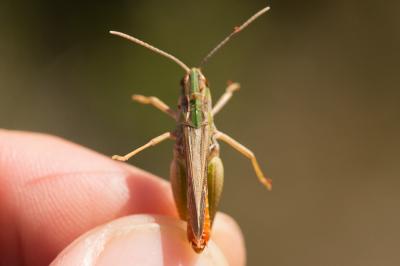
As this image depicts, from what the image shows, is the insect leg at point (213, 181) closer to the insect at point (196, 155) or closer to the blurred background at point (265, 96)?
the insect at point (196, 155)

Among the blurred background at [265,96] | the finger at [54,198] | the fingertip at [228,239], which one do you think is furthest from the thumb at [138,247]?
the blurred background at [265,96]

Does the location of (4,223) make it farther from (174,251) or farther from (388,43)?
(388,43)

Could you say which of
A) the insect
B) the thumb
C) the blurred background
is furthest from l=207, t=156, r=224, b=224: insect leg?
the blurred background

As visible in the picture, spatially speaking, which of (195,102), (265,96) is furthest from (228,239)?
(265,96)

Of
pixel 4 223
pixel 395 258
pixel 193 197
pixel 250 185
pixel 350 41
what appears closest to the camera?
pixel 193 197

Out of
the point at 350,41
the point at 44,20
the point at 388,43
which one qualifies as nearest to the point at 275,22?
the point at 350,41
